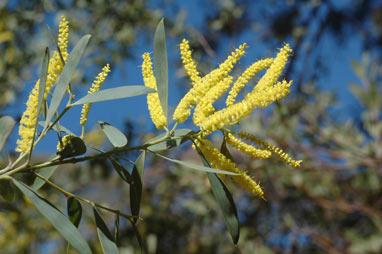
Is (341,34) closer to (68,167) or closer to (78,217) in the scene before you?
(68,167)

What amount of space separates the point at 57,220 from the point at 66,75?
0.71ft

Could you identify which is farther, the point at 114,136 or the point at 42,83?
the point at 114,136

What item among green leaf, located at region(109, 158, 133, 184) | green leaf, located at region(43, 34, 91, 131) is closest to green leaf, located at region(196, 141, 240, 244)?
green leaf, located at region(109, 158, 133, 184)

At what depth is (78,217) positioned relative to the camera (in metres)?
0.79

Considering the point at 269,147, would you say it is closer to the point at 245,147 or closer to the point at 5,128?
the point at 245,147

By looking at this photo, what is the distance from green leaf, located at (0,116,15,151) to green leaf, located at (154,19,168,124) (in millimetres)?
241

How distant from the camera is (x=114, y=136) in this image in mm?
Answer: 714

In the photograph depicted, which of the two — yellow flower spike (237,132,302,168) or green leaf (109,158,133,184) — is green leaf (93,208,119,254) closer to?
green leaf (109,158,133,184)

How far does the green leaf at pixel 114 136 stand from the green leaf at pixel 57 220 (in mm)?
141

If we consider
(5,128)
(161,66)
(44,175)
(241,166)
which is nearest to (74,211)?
(44,175)

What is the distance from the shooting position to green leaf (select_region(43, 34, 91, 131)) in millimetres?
628

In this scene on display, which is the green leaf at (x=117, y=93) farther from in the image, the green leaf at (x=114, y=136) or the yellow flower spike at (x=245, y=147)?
the yellow flower spike at (x=245, y=147)

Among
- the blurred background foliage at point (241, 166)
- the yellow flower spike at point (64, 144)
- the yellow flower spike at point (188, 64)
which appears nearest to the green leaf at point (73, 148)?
the yellow flower spike at point (64, 144)

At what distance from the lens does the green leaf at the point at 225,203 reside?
2.23ft
